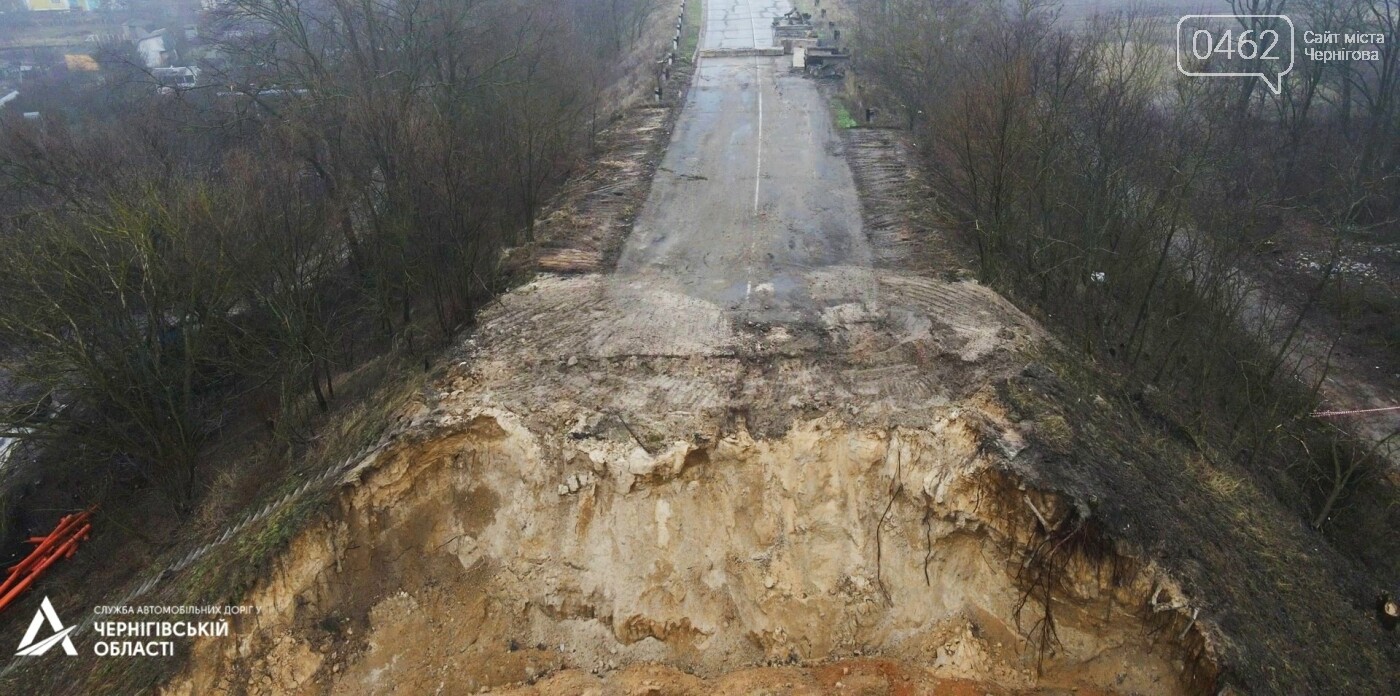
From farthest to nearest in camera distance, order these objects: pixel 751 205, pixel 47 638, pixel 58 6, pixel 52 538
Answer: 1. pixel 58 6
2. pixel 751 205
3. pixel 52 538
4. pixel 47 638

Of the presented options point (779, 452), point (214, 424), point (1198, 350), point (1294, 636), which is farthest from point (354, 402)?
point (1198, 350)

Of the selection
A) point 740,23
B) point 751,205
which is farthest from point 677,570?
point 740,23

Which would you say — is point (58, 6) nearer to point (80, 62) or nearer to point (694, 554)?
point (80, 62)

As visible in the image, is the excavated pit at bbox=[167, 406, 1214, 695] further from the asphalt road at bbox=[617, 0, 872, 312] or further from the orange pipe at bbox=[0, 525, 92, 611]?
the orange pipe at bbox=[0, 525, 92, 611]

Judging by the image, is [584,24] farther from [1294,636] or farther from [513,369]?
[1294,636]

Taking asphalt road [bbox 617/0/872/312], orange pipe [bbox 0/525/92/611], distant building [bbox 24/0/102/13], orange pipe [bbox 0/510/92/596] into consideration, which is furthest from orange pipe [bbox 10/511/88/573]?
distant building [bbox 24/0/102/13]
